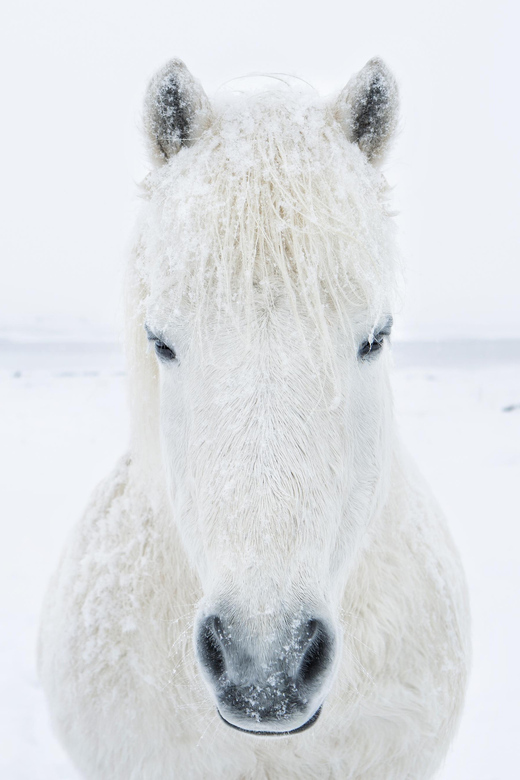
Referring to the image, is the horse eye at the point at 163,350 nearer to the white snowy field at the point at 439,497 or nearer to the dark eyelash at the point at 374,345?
the dark eyelash at the point at 374,345

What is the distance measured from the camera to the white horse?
107 cm

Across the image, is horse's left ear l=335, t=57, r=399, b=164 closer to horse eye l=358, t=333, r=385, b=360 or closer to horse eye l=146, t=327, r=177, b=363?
horse eye l=358, t=333, r=385, b=360

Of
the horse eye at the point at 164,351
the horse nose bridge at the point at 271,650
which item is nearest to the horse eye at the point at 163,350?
the horse eye at the point at 164,351

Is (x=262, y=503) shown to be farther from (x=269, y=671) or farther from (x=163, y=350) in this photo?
(x=163, y=350)

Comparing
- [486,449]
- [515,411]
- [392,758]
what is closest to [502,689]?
[392,758]

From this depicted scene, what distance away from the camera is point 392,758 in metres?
1.70

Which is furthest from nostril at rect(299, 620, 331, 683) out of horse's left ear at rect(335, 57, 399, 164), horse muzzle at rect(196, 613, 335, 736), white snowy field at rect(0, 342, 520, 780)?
white snowy field at rect(0, 342, 520, 780)

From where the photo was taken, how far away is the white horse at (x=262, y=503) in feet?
3.50

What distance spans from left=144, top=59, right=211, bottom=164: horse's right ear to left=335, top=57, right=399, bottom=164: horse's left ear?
37 centimetres

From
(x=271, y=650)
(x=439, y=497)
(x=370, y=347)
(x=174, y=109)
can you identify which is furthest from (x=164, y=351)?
(x=439, y=497)

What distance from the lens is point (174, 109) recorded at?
1420 mm

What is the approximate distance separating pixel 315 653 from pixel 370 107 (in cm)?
133

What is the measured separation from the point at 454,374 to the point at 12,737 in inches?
927

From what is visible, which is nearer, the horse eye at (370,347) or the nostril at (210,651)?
the nostril at (210,651)
